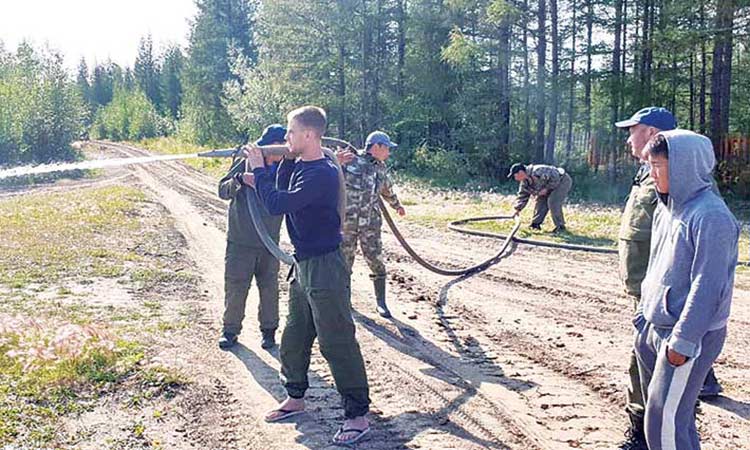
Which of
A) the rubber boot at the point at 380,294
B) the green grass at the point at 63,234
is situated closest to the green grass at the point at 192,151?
the green grass at the point at 63,234

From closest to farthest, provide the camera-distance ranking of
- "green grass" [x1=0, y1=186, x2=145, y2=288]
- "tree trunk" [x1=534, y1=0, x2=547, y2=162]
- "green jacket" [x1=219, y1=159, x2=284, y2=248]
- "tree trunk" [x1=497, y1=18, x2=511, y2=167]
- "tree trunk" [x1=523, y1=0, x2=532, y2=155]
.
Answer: "green jacket" [x1=219, y1=159, x2=284, y2=248] < "green grass" [x1=0, y1=186, x2=145, y2=288] < "tree trunk" [x1=534, y1=0, x2=547, y2=162] < "tree trunk" [x1=523, y1=0, x2=532, y2=155] < "tree trunk" [x1=497, y1=18, x2=511, y2=167]

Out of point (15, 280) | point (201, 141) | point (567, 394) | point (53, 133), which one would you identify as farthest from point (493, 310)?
point (201, 141)

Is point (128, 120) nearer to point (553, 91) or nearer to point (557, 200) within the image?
point (553, 91)

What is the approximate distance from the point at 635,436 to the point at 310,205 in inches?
94.0

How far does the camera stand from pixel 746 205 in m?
17.5

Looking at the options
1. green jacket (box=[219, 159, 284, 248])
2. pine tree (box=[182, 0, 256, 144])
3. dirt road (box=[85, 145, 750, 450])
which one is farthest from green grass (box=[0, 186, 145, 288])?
pine tree (box=[182, 0, 256, 144])

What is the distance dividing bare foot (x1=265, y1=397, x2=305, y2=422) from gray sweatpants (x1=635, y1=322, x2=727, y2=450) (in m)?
2.42

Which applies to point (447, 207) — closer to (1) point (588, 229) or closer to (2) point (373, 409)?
(1) point (588, 229)

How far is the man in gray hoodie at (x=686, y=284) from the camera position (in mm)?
2785

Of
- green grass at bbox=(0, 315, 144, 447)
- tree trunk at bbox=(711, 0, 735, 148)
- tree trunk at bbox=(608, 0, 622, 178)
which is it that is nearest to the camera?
green grass at bbox=(0, 315, 144, 447)

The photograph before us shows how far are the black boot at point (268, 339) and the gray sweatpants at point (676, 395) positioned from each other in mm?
3829

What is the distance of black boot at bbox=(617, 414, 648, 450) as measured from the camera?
3.95 m

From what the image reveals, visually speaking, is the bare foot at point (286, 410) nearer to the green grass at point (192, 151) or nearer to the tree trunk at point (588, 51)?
the green grass at point (192, 151)

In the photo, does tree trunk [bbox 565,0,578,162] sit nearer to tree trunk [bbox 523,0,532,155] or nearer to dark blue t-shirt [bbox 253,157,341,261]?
tree trunk [bbox 523,0,532,155]
